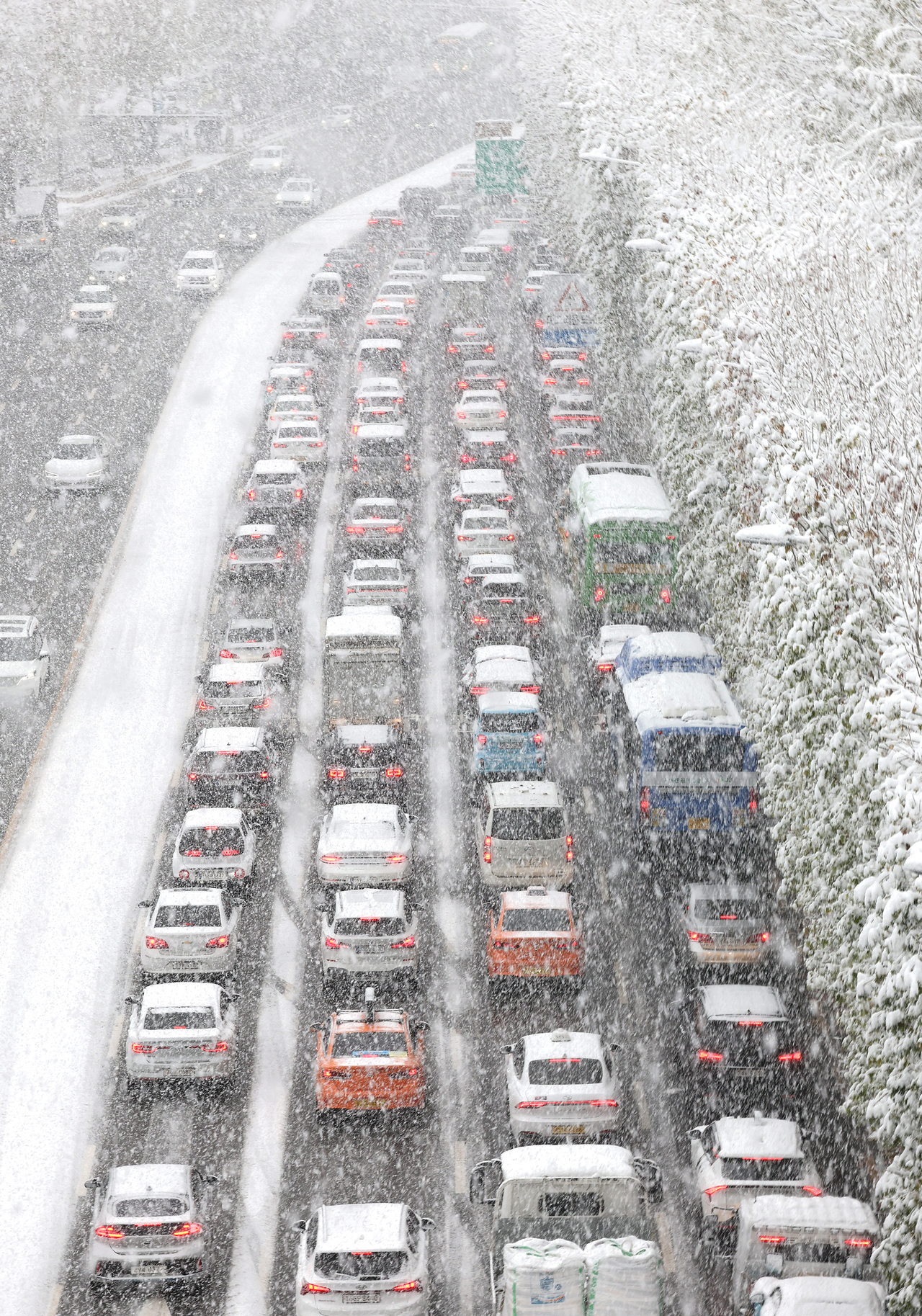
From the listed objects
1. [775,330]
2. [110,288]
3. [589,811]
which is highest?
[775,330]

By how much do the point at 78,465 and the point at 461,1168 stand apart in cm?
2968

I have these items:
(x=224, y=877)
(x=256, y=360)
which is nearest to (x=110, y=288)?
(x=256, y=360)

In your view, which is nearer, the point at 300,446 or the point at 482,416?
the point at 300,446

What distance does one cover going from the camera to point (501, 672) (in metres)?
31.1

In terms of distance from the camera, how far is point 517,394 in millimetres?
52281

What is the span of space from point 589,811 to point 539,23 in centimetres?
5849

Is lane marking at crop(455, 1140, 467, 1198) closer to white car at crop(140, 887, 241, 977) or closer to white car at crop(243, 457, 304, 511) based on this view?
white car at crop(140, 887, 241, 977)

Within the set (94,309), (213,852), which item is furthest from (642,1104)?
(94,309)

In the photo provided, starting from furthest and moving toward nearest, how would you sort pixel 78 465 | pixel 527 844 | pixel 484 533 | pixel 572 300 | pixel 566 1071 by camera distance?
1. pixel 572 300
2. pixel 78 465
3. pixel 484 533
4. pixel 527 844
5. pixel 566 1071

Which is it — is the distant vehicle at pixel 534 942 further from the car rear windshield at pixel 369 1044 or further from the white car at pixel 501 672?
the white car at pixel 501 672

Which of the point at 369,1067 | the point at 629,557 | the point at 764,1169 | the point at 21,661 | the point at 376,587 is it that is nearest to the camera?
the point at 764,1169

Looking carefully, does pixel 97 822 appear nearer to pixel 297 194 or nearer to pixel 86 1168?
pixel 86 1168

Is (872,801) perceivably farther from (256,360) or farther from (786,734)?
(256,360)

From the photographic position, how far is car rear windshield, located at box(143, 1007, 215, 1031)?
2058 cm
